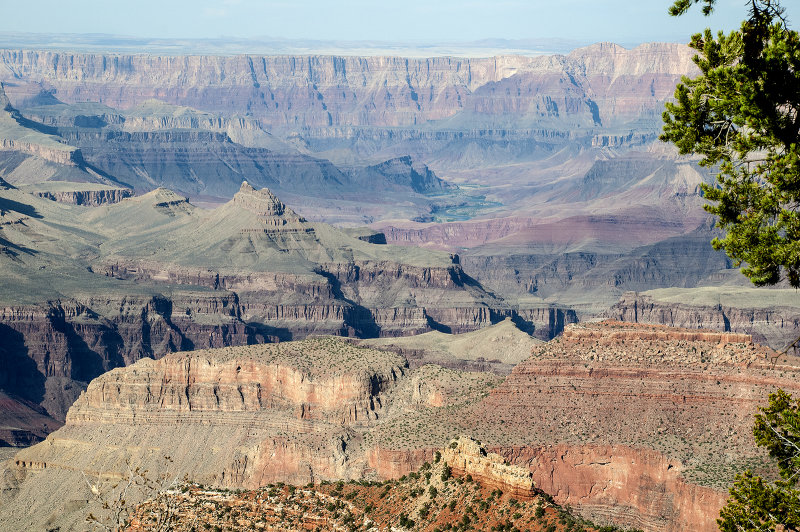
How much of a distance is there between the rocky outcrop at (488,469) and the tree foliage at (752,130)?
13954 millimetres

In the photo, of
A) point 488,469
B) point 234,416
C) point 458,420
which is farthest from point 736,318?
point 488,469

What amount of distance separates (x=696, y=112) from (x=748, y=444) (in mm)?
39820

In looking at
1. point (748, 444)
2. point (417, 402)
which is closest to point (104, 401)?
point (417, 402)

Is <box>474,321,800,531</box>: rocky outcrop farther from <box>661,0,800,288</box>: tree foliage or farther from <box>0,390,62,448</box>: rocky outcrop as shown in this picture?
<box>0,390,62,448</box>: rocky outcrop

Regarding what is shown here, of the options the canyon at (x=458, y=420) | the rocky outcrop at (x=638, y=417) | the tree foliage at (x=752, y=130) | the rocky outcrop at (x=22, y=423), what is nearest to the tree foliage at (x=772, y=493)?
the tree foliage at (x=752, y=130)

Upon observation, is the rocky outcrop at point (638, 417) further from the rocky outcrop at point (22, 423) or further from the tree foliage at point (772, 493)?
the rocky outcrop at point (22, 423)

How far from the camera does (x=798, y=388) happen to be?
250 ft

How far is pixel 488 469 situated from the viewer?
5138 cm

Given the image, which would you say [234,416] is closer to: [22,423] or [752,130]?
[22,423]

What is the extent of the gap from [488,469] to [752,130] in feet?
58.7

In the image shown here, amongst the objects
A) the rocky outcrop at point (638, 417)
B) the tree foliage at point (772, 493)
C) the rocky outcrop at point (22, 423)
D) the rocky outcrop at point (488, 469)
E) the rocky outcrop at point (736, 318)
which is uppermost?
the tree foliage at point (772, 493)

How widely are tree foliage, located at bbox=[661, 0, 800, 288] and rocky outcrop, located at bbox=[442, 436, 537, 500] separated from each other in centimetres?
1395

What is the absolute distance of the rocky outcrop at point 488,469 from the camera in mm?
49344

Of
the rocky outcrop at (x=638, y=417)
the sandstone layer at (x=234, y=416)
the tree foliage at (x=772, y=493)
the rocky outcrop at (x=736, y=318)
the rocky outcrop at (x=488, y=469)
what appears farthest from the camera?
the rocky outcrop at (x=736, y=318)
